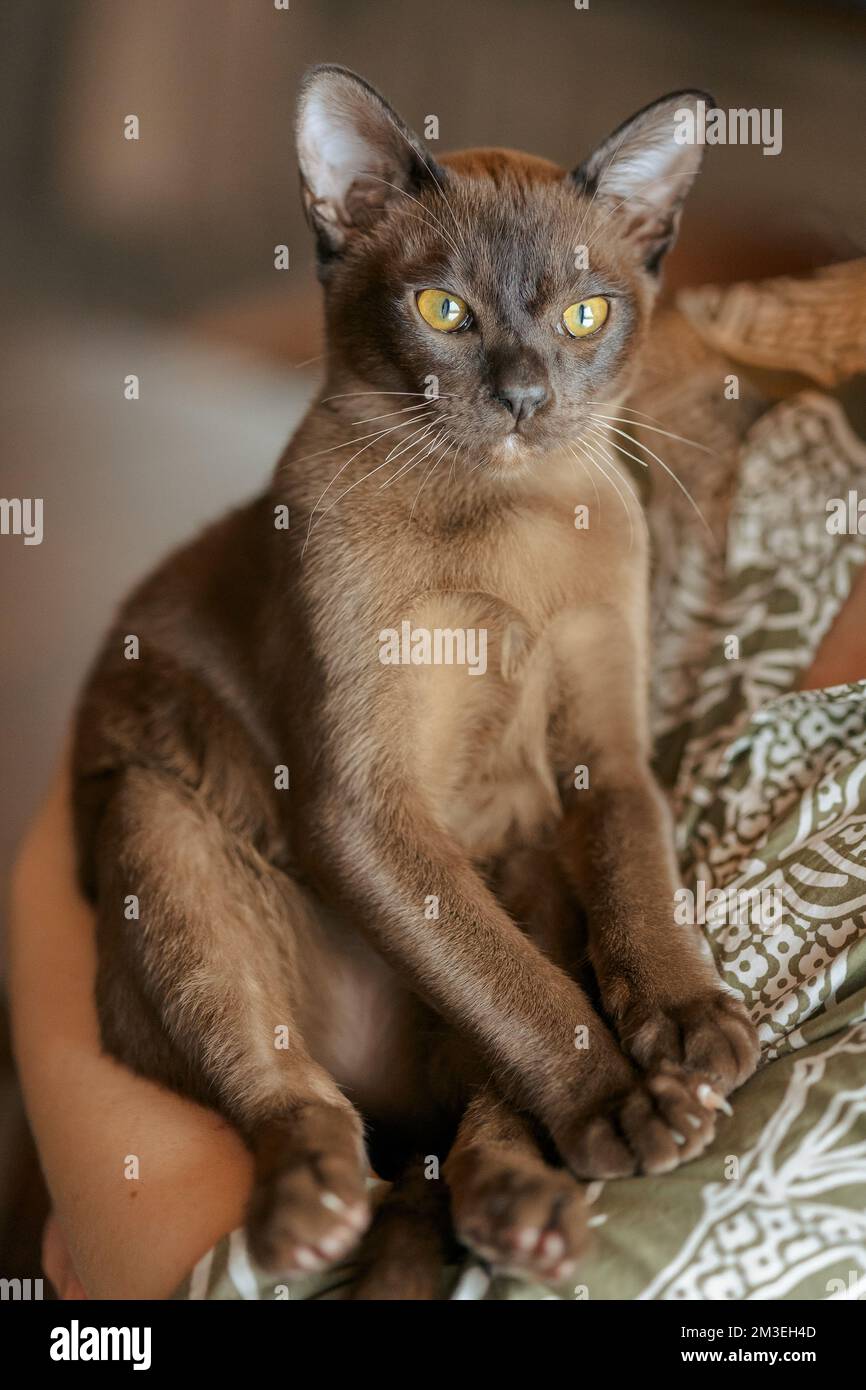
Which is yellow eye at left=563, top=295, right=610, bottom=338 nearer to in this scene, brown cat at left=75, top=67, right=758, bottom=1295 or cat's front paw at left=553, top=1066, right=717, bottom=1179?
brown cat at left=75, top=67, right=758, bottom=1295

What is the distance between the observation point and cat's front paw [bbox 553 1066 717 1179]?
0.95 metres

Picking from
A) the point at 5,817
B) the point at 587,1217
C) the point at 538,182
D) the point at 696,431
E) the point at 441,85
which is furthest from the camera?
the point at 5,817

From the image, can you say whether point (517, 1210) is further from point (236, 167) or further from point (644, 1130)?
point (236, 167)

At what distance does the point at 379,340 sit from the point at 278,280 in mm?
Answer: 1009

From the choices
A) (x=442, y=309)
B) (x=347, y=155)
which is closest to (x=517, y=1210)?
(x=442, y=309)

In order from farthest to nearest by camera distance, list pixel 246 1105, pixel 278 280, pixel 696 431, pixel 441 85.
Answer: pixel 278 280 < pixel 441 85 < pixel 696 431 < pixel 246 1105

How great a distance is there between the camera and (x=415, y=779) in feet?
3.95

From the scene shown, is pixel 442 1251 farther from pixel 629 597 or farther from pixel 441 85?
pixel 441 85

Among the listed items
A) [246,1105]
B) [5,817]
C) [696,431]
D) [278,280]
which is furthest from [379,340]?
[5,817]

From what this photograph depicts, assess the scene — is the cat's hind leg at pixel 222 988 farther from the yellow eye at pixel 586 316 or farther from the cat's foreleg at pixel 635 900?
the yellow eye at pixel 586 316

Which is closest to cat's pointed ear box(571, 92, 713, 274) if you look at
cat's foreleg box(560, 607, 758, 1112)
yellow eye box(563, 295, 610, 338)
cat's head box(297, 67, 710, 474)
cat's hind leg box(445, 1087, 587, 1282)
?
cat's head box(297, 67, 710, 474)

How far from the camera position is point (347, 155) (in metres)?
1.21

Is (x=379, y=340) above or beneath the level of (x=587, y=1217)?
above

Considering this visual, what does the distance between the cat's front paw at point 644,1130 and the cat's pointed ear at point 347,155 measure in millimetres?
942
